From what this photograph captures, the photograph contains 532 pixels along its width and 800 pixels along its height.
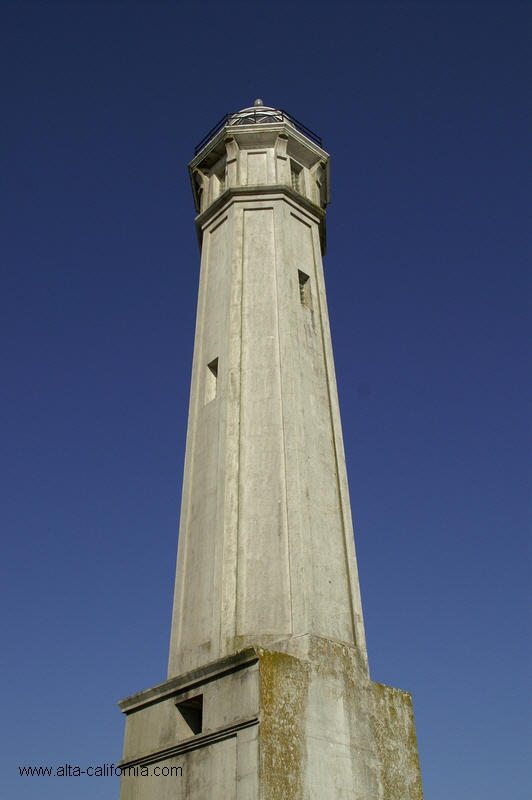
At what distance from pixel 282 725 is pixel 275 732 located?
17 cm

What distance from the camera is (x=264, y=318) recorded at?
595 inches

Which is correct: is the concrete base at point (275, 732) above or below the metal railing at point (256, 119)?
below

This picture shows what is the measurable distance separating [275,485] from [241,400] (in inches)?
79.1

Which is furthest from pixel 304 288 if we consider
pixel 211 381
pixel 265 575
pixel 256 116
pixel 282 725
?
pixel 282 725

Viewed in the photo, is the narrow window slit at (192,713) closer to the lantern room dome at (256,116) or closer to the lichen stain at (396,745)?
the lichen stain at (396,745)

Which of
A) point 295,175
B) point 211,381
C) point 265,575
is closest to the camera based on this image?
point 265,575

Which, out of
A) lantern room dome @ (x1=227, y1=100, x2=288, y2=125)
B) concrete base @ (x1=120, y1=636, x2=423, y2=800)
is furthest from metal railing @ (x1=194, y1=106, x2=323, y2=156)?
concrete base @ (x1=120, y1=636, x2=423, y2=800)

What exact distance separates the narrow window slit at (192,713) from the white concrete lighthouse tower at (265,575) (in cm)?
2

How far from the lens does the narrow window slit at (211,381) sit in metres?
14.9

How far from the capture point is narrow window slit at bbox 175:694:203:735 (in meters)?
11.2

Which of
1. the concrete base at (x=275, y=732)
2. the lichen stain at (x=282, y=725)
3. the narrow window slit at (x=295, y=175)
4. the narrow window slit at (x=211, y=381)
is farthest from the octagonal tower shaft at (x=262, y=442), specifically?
the lichen stain at (x=282, y=725)

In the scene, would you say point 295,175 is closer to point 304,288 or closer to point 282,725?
point 304,288

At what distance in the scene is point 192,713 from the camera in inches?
449

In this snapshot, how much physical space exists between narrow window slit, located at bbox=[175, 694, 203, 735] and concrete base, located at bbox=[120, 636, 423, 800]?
2cm
